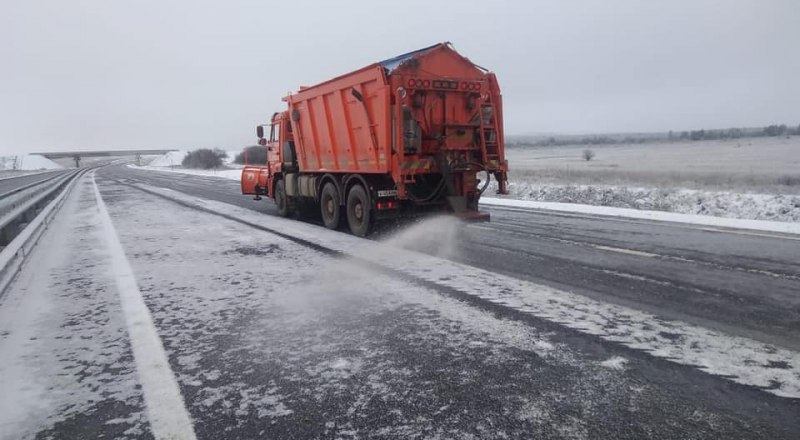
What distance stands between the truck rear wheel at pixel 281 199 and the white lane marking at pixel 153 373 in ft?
23.6

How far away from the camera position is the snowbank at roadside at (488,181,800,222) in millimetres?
12883

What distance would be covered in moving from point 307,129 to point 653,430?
10.2 m

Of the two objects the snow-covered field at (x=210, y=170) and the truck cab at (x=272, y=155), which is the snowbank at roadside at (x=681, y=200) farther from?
the snow-covered field at (x=210, y=170)

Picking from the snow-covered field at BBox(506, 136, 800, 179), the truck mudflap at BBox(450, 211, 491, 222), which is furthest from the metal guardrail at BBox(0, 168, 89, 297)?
the snow-covered field at BBox(506, 136, 800, 179)

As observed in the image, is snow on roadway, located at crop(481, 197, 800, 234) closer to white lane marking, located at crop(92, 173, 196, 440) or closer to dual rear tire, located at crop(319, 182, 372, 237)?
dual rear tire, located at crop(319, 182, 372, 237)

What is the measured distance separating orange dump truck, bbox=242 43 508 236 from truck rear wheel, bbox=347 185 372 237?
0.06 ft

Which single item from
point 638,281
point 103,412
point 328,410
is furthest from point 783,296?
point 103,412

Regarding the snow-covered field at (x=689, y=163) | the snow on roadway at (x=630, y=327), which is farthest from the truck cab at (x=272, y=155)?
the snow-covered field at (x=689, y=163)

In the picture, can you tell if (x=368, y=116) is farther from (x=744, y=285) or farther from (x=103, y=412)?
(x=103, y=412)

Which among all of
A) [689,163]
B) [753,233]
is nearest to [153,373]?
[753,233]

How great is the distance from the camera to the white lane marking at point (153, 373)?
288 cm

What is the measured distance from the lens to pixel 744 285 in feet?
18.7

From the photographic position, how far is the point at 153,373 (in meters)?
3.59

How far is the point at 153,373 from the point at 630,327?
377 cm
